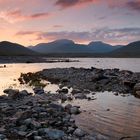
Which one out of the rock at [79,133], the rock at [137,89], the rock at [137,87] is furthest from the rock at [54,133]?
the rock at [137,87]

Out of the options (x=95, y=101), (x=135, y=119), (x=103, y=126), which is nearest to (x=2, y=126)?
(x=103, y=126)

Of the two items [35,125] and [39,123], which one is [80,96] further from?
[35,125]

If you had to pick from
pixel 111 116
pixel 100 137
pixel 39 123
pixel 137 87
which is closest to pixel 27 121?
pixel 39 123

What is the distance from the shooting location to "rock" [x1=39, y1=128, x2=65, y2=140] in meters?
19.4

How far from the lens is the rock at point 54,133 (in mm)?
19409

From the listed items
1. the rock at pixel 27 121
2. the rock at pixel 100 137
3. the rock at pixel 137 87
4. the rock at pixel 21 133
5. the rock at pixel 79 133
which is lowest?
the rock at pixel 100 137

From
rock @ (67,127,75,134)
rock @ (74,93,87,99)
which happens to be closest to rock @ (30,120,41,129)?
rock @ (67,127,75,134)

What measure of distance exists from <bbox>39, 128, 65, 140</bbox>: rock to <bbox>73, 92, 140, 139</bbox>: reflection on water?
2400mm

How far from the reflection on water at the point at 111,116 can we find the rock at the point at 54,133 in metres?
2.40

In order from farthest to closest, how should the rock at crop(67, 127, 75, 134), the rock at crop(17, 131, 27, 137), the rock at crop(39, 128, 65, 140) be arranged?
the rock at crop(67, 127, 75, 134)
the rock at crop(17, 131, 27, 137)
the rock at crop(39, 128, 65, 140)

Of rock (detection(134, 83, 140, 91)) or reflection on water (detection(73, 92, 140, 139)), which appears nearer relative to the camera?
reflection on water (detection(73, 92, 140, 139))

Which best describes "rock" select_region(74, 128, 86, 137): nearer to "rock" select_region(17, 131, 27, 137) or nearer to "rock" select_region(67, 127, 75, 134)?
"rock" select_region(67, 127, 75, 134)

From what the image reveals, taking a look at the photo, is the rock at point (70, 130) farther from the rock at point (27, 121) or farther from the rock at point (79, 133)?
the rock at point (27, 121)

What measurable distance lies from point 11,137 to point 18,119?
2974 mm
